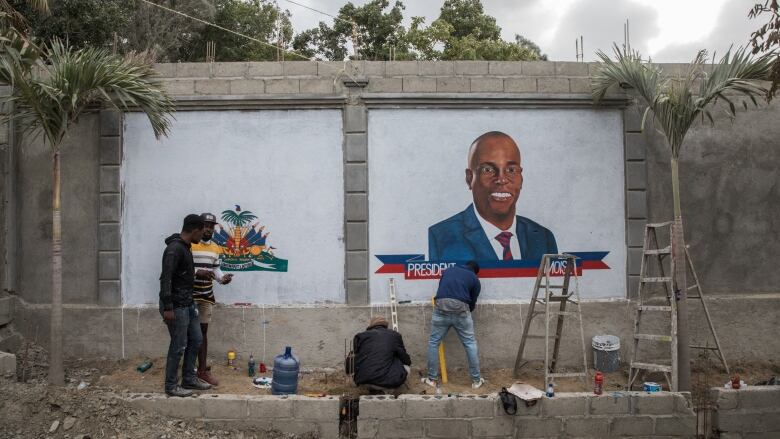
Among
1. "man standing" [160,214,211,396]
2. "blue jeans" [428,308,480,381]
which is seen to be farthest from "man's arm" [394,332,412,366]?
"man standing" [160,214,211,396]

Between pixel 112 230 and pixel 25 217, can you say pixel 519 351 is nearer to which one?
pixel 112 230

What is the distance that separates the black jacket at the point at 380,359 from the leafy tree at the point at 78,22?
12.2m

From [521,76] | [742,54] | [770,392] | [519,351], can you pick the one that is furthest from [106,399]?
[742,54]

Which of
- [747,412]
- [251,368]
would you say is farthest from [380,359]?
[747,412]

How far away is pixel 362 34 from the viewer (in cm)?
2511

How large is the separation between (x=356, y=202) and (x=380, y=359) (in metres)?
2.44

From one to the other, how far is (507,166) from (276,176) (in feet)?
10.7

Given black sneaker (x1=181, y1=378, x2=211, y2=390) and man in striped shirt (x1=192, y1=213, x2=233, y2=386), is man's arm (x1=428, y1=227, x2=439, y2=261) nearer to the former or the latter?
man in striped shirt (x1=192, y1=213, x2=233, y2=386)

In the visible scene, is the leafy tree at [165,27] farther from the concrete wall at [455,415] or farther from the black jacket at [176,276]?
the concrete wall at [455,415]

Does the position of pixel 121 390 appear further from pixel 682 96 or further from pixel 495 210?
pixel 682 96

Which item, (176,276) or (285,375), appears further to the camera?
(285,375)

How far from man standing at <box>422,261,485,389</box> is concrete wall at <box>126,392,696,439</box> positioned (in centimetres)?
125

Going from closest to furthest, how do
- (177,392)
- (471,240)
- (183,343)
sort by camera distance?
1. (177,392)
2. (183,343)
3. (471,240)

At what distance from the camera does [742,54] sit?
7.30 metres
